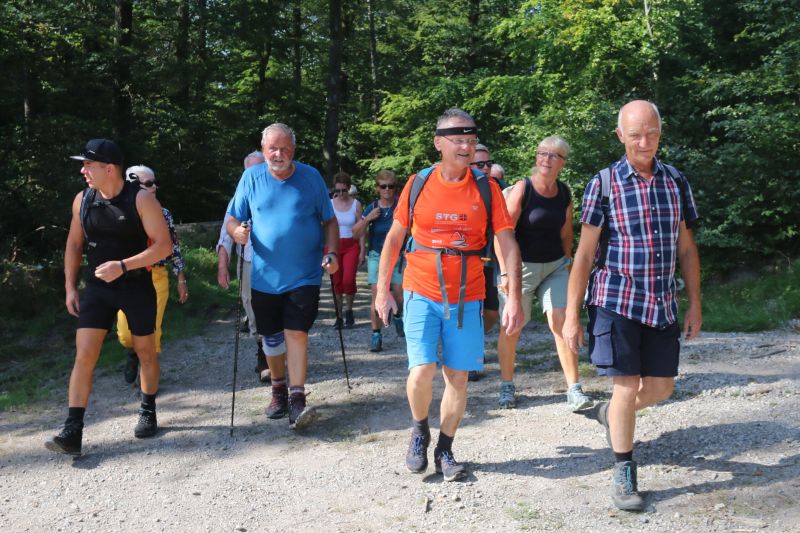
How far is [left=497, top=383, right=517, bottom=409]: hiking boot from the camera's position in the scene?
603cm

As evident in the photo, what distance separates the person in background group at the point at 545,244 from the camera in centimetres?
584

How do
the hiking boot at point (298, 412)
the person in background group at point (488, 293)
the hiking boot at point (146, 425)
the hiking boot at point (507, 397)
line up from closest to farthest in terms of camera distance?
the hiking boot at point (298, 412) < the hiking boot at point (146, 425) < the hiking boot at point (507, 397) < the person in background group at point (488, 293)

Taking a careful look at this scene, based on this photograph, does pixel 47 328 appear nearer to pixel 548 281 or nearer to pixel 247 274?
pixel 247 274

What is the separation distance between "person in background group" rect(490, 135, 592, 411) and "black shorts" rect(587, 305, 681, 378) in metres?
1.70

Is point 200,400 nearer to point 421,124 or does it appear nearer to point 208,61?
point 208,61

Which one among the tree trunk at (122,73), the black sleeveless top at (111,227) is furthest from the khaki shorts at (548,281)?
the tree trunk at (122,73)

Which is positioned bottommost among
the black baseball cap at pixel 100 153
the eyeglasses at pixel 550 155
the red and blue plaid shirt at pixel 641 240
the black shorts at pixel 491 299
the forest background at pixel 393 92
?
the black shorts at pixel 491 299

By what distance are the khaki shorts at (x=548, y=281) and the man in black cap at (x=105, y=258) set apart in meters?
2.62

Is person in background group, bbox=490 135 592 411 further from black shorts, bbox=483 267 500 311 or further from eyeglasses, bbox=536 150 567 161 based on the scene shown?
black shorts, bbox=483 267 500 311

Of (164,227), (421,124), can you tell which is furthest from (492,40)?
(164,227)

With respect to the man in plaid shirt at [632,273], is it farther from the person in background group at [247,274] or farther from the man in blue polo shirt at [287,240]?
the person in background group at [247,274]

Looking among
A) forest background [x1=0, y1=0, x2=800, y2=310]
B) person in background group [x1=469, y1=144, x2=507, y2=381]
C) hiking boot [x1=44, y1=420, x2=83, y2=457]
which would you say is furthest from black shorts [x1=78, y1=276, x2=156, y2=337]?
forest background [x1=0, y1=0, x2=800, y2=310]

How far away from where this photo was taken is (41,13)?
14.8m

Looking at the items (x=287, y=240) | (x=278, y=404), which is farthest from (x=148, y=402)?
(x=287, y=240)
